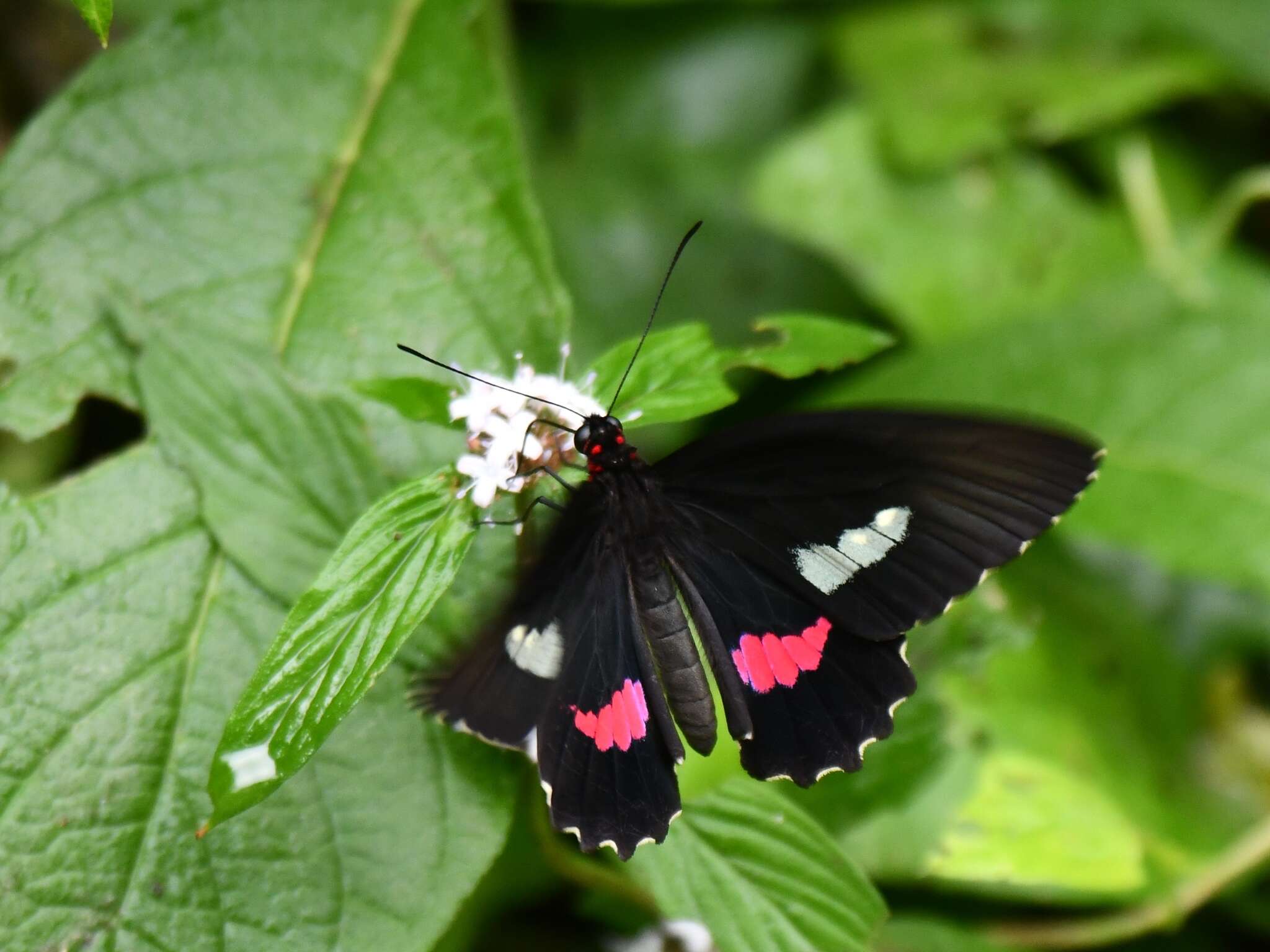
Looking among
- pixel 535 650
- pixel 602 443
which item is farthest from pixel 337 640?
pixel 602 443

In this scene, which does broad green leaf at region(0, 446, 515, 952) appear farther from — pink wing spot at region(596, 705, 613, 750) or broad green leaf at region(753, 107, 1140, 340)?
broad green leaf at region(753, 107, 1140, 340)

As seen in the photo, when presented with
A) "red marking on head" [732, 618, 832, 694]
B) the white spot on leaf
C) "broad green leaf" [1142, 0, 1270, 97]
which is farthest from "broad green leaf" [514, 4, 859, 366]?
the white spot on leaf

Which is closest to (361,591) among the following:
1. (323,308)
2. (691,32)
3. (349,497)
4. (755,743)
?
(349,497)

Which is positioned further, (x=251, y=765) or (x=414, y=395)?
(x=414, y=395)

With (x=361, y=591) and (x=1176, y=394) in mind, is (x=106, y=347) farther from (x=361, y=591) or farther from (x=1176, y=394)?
(x=1176, y=394)

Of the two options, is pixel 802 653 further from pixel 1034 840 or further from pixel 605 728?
pixel 1034 840

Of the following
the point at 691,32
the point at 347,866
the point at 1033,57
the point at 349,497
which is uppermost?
the point at 691,32
